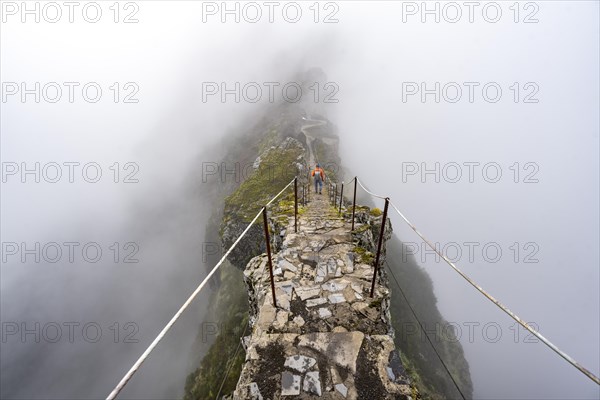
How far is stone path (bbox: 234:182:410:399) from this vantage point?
151 inches

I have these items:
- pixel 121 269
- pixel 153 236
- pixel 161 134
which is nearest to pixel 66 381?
pixel 121 269

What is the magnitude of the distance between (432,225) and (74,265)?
136 m

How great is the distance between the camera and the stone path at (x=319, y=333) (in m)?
3.84

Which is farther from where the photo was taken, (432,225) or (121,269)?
(432,225)

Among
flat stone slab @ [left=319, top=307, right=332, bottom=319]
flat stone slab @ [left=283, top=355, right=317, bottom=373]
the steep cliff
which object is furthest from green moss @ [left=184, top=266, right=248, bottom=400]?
flat stone slab @ [left=283, top=355, right=317, bottom=373]

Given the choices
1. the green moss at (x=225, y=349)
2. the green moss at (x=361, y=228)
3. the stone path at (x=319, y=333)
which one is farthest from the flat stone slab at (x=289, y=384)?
the green moss at (x=225, y=349)

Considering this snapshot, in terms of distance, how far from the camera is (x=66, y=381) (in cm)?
4259

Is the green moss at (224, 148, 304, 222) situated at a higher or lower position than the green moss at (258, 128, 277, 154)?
lower

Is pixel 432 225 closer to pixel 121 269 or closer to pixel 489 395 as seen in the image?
pixel 489 395

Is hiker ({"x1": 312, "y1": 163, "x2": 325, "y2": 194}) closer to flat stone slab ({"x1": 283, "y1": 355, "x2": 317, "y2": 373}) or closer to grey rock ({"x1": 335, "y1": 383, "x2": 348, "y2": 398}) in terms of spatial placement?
flat stone slab ({"x1": 283, "y1": 355, "x2": 317, "y2": 373})

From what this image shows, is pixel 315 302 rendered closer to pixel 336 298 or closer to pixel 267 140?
pixel 336 298

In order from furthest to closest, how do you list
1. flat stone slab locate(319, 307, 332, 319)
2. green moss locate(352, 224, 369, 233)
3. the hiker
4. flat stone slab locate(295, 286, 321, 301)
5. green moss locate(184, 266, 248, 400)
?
1. green moss locate(184, 266, 248, 400)
2. the hiker
3. green moss locate(352, 224, 369, 233)
4. flat stone slab locate(295, 286, 321, 301)
5. flat stone slab locate(319, 307, 332, 319)

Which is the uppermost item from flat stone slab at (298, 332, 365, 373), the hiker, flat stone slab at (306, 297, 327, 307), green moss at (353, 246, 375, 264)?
the hiker

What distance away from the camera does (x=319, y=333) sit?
4762mm
